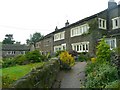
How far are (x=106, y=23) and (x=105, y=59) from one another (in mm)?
21023

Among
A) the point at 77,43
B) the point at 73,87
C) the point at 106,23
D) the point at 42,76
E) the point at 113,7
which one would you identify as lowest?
the point at 73,87

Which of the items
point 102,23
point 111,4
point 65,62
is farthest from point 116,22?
point 65,62

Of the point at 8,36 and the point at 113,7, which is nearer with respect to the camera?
the point at 113,7

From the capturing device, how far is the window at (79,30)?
36.2m

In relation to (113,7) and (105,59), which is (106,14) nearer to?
(113,7)

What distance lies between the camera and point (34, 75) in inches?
312

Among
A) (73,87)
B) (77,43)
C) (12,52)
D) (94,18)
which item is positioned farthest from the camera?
(12,52)

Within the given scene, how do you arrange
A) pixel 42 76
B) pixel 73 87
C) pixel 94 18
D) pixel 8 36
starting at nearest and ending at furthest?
pixel 42 76, pixel 73 87, pixel 94 18, pixel 8 36

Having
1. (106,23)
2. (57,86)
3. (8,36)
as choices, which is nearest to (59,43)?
(106,23)

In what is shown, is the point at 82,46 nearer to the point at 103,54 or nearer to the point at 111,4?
the point at 111,4

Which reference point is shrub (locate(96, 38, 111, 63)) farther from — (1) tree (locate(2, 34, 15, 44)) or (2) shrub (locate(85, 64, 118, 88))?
(1) tree (locate(2, 34, 15, 44))

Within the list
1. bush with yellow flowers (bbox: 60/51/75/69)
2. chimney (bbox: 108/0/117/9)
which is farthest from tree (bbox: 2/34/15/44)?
bush with yellow flowers (bbox: 60/51/75/69)

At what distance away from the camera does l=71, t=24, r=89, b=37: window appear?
36.2 meters

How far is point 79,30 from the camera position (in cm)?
3806
